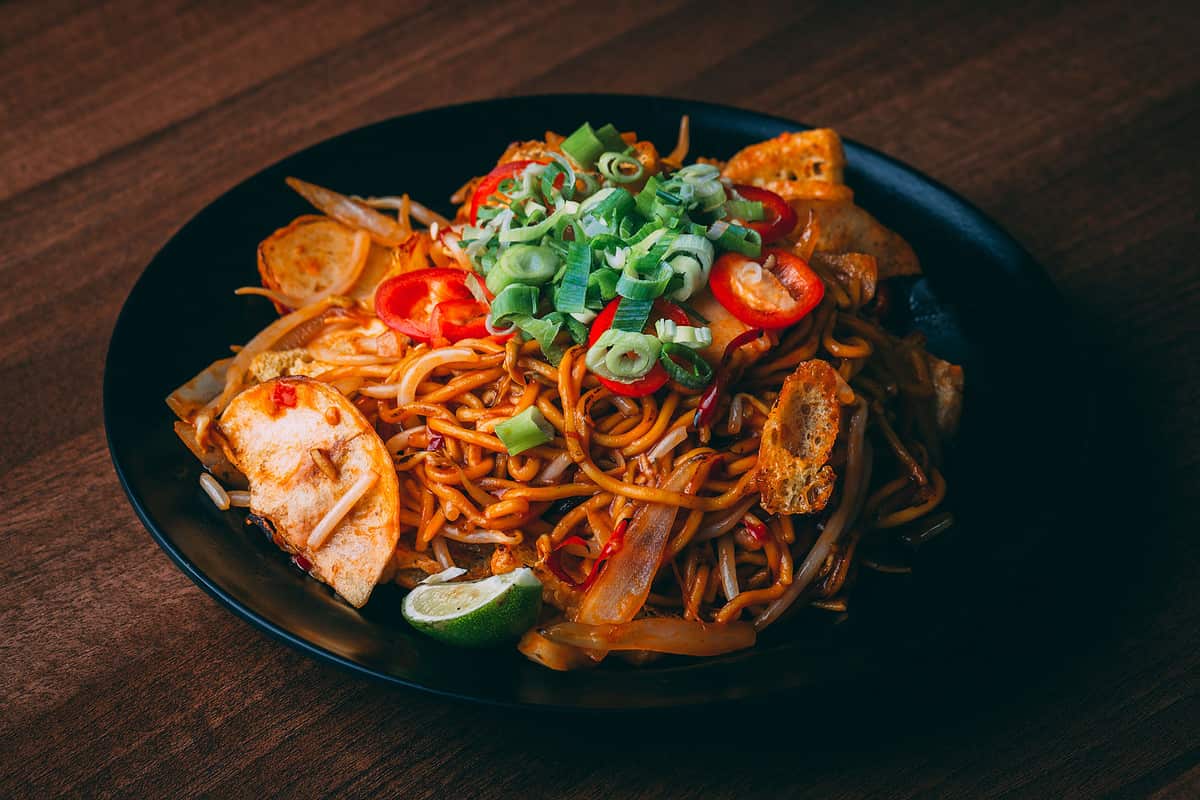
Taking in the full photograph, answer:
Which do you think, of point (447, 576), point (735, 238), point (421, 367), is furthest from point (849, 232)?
point (447, 576)

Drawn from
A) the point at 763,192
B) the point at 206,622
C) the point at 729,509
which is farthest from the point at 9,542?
the point at 763,192

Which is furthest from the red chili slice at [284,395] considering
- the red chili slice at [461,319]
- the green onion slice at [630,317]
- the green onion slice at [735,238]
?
the green onion slice at [735,238]

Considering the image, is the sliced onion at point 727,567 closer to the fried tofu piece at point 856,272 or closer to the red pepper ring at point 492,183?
the fried tofu piece at point 856,272

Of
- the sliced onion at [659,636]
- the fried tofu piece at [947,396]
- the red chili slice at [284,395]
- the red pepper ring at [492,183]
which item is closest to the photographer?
the sliced onion at [659,636]

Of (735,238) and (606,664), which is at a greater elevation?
(735,238)

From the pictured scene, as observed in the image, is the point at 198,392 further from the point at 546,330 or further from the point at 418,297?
the point at 546,330

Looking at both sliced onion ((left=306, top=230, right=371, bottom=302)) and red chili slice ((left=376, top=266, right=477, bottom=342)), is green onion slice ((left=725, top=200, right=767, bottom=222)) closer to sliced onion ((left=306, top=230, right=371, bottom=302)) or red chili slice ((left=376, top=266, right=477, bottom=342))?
red chili slice ((left=376, top=266, right=477, bottom=342))

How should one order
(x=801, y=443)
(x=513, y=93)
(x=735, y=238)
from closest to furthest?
(x=801, y=443)
(x=735, y=238)
(x=513, y=93)
